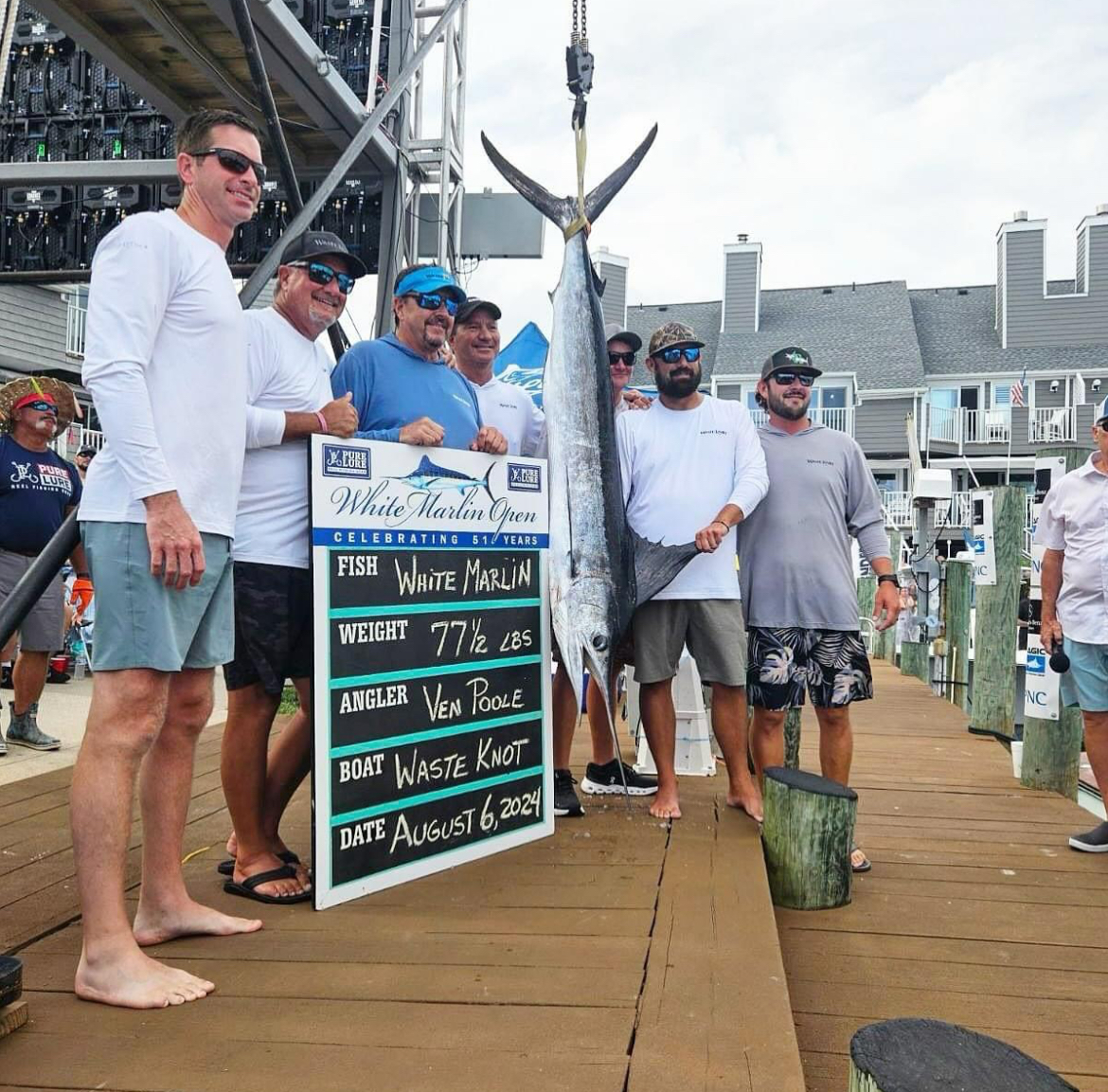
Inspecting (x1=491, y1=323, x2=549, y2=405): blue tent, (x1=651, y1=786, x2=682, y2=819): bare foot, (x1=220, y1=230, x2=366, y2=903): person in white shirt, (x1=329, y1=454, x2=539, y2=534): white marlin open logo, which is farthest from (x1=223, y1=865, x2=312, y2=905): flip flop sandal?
(x1=491, y1=323, x2=549, y2=405): blue tent

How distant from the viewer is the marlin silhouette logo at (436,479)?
2887 mm

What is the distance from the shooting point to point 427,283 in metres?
2.95

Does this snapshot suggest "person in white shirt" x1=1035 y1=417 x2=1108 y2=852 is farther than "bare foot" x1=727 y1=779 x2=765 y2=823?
Yes

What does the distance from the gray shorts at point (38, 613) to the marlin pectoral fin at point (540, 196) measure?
9.59ft

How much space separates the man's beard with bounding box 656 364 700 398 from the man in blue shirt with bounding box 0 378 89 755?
3008 millimetres

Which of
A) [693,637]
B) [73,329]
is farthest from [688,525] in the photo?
[73,329]

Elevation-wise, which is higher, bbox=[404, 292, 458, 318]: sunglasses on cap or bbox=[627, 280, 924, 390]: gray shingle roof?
bbox=[627, 280, 924, 390]: gray shingle roof

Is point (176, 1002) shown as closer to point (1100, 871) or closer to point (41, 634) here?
point (1100, 871)

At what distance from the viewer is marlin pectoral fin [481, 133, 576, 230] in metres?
3.20

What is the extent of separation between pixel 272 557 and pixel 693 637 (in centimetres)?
156

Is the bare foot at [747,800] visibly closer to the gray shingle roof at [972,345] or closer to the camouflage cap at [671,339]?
the camouflage cap at [671,339]

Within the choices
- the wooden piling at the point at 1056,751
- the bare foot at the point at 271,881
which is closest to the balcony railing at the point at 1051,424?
the wooden piling at the point at 1056,751

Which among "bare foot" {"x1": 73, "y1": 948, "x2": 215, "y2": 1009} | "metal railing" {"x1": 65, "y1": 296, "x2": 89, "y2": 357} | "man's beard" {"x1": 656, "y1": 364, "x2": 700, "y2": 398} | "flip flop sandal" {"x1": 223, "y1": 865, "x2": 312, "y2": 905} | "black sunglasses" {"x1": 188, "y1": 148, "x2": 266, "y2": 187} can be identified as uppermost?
"metal railing" {"x1": 65, "y1": 296, "x2": 89, "y2": 357}

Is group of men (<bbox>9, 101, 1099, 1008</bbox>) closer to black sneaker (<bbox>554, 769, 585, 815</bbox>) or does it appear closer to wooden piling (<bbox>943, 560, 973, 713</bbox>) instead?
black sneaker (<bbox>554, 769, 585, 815</bbox>)
